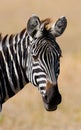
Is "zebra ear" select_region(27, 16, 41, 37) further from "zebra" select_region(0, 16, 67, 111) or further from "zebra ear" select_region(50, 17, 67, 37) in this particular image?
"zebra ear" select_region(50, 17, 67, 37)

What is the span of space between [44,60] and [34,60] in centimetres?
22

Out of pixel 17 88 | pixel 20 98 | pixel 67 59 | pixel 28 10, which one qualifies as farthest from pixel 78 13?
pixel 17 88

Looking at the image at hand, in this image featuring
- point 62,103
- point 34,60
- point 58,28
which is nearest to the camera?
point 34,60

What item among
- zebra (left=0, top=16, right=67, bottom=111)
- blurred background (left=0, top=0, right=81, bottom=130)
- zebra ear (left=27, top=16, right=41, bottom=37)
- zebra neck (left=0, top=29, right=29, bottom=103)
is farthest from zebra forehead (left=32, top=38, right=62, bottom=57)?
blurred background (left=0, top=0, right=81, bottom=130)

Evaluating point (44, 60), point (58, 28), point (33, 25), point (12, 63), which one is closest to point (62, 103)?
point (12, 63)

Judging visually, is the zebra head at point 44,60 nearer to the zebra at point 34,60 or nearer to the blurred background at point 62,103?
the zebra at point 34,60

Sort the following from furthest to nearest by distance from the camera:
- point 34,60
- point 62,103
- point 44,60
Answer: point 62,103, point 34,60, point 44,60

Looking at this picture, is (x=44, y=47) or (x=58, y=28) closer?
(x=44, y=47)

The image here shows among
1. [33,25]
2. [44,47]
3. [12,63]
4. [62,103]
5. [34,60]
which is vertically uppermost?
[33,25]

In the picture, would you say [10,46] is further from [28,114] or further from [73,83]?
[73,83]

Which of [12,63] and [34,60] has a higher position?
[34,60]

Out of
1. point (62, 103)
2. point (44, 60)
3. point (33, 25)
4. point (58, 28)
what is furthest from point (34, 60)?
point (62, 103)

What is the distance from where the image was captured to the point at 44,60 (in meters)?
12.1

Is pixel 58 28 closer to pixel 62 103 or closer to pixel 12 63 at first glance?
pixel 12 63
